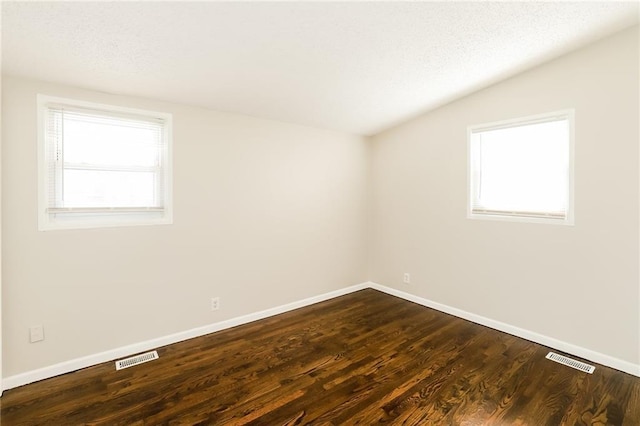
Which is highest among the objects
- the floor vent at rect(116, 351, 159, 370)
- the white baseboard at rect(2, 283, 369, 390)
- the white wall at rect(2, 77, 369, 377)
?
the white wall at rect(2, 77, 369, 377)

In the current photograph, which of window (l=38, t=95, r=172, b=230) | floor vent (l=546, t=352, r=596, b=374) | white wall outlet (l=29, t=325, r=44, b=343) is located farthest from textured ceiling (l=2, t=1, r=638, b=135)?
floor vent (l=546, t=352, r=596, b=374)

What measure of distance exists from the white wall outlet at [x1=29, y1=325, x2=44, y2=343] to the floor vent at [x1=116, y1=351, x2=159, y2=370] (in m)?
0.56

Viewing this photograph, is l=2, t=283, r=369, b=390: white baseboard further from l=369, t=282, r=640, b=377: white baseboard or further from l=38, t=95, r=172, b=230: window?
l=369, t=282, r=640, b=377: white baseboard

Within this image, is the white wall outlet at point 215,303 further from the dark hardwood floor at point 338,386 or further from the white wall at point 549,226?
the white wall at point 549,226

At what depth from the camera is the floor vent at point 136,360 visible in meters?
2.39

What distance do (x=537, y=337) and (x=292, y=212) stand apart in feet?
9.04

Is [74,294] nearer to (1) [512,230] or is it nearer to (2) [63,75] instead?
(2) [63,75]

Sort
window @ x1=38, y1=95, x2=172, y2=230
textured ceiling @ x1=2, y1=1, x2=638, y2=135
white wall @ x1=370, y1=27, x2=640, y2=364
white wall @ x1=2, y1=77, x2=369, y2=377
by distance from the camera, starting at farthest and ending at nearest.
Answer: white wall @ x1=370, y1=27, x2=640, y2=364, window @ x1=38, y1=95, x2=172, y2=230, white wall @ x1=2, y1=77, x2=369, y2=377, textured ceiling @ x1=2, y1=1, x2=638, y2=135

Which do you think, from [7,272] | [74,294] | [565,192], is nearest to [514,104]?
[565,192]

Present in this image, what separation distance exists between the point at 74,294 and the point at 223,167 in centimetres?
160

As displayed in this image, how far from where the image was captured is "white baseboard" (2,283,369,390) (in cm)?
216

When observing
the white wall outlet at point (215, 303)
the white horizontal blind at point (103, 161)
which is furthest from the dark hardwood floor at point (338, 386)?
the white horizontal blind at point (103, 161)

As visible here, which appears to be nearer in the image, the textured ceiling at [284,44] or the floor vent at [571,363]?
the textured ceiling at [284,44]

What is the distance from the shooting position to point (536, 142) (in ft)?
9.37
